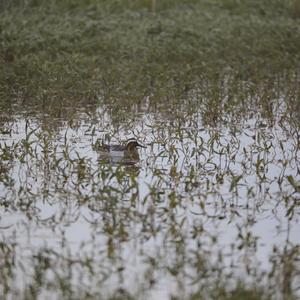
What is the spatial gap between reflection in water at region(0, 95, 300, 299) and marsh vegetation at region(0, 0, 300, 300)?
2cm

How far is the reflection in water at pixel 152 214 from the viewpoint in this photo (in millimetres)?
4852

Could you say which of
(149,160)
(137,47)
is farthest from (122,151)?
(137,47)

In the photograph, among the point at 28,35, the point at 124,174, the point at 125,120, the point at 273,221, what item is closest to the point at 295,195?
the point at 273,221

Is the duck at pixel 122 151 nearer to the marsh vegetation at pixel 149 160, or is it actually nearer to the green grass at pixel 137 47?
the marsh vegetation at pixel 149 160

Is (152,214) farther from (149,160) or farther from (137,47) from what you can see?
(137,47)

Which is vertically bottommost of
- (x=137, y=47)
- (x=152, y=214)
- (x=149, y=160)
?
(x=152, y=214)

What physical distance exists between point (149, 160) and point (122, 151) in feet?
0.98

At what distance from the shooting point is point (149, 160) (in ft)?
24.9

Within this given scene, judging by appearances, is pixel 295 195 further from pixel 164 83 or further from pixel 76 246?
pixel 164 83

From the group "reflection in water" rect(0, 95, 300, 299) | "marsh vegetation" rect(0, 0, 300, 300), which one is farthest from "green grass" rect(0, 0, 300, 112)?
"reflection in water" rect(0, 95, 300, 299)

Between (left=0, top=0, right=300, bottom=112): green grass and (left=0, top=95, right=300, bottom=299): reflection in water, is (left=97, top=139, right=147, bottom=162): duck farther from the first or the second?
(left=0, top=0, right=300, bottom=112): green grass

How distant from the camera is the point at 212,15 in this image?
1656 cm

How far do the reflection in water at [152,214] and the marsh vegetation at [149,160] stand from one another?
2 centimetres

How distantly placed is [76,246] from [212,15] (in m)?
12.0
